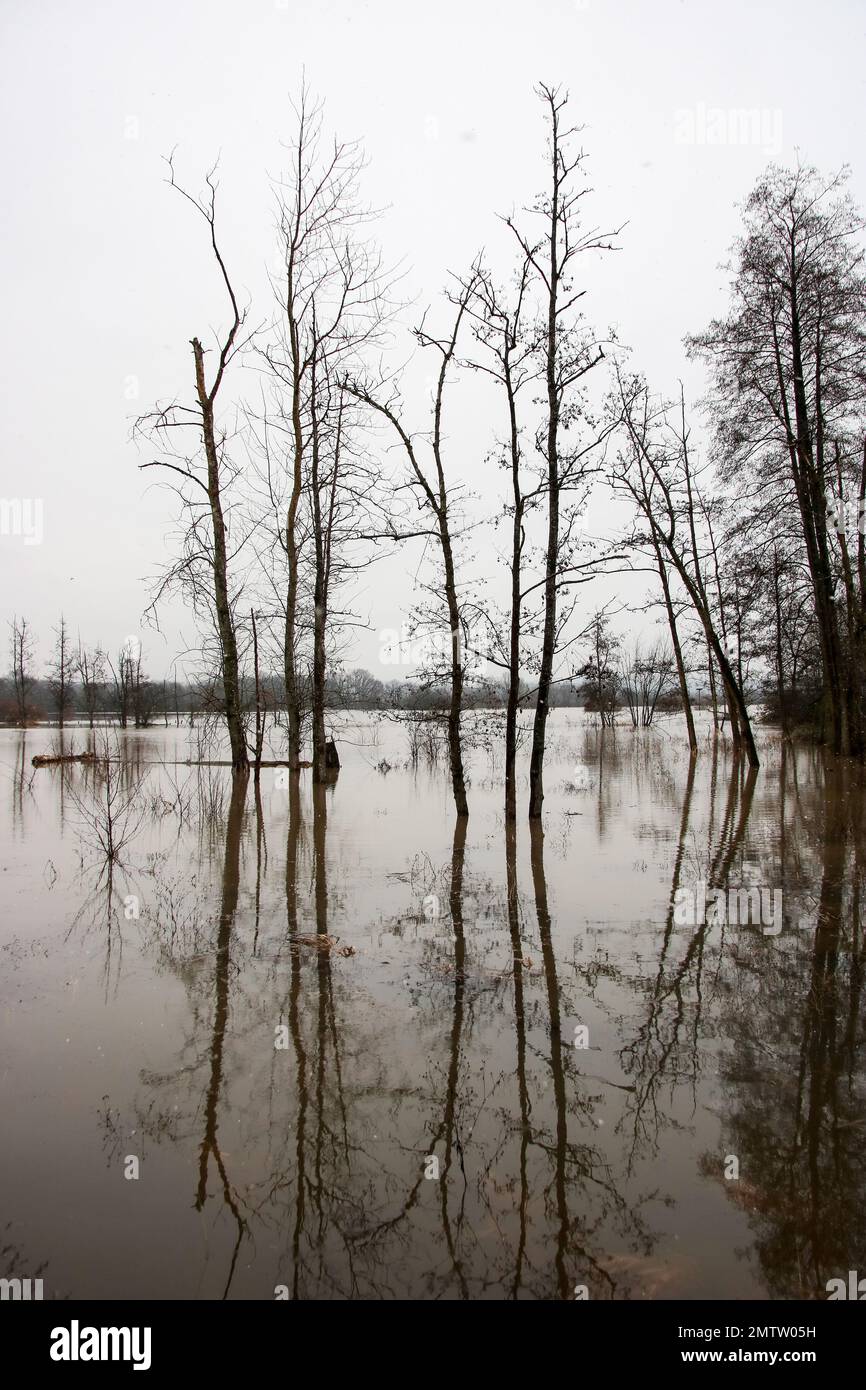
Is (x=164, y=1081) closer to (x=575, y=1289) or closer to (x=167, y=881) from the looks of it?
(x=575, y=1289)

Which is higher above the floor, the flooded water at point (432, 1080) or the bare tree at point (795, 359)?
the bare tree at point (795, 359)

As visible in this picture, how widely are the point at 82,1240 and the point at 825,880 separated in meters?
7.42

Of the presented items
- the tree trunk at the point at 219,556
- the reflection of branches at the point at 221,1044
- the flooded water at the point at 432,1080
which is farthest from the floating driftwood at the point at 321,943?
the tree trunk at the point at 219,556

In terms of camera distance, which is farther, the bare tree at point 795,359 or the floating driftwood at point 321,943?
the bare tree at point 795,359

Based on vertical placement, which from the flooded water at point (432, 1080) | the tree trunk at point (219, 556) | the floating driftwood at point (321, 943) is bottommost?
the flooded water at point (432, 1080)

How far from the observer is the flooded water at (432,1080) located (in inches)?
111

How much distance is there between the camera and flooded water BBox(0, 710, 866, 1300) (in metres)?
2.83

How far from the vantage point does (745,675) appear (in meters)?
32.2

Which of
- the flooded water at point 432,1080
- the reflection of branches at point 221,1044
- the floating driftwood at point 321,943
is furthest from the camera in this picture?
the floating driftwood at point 321,943

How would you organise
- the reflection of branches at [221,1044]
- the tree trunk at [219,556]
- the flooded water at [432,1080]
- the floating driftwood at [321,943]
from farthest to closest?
the tree trunk at [219,556], the floating driftwood at [321,943], the reflection of branches at [221,1044], the flooded water at [432,1080]

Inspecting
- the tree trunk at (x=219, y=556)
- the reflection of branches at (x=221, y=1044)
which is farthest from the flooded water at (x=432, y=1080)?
the tree trunk at (x=219, y=556)

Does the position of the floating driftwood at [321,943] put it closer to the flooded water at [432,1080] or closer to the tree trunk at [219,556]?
the flooded water at [432,1080]

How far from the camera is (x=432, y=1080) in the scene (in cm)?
405

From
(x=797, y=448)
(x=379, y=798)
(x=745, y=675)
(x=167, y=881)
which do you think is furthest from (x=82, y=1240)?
(x=745, y=675)
